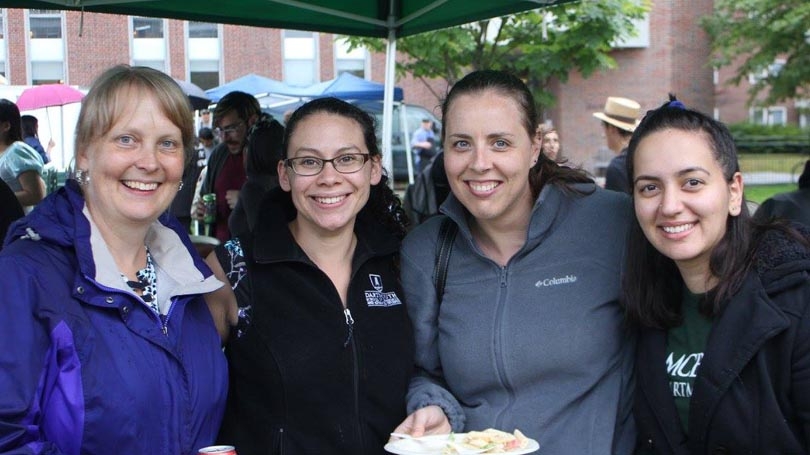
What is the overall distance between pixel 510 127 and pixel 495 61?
36.4ft

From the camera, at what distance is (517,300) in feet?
9.97

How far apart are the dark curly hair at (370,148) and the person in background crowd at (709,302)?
3.01 ft

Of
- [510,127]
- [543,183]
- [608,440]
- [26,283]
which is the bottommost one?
[608,440]

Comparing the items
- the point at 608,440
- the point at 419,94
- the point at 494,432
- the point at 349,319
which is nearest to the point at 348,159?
the point at 349,319

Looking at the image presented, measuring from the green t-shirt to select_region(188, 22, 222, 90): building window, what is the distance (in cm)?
690

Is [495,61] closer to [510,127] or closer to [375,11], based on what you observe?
[375,11]

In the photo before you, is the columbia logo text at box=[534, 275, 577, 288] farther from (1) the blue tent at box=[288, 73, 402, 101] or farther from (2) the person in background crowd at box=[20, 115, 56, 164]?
(1) the blue tent at box=[288, 73, 402, 101]

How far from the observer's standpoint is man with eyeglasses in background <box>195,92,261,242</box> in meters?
7.25

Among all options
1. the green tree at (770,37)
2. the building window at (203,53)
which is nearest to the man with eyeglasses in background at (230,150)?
the building window at (203,53)

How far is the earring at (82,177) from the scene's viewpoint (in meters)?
2.70

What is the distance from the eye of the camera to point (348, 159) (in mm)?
3146

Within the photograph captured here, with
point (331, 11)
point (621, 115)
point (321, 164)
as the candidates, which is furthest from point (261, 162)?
point (621, 115)

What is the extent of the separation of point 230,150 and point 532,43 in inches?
309

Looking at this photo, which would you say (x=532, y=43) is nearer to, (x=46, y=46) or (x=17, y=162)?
(x=17, y=162)
